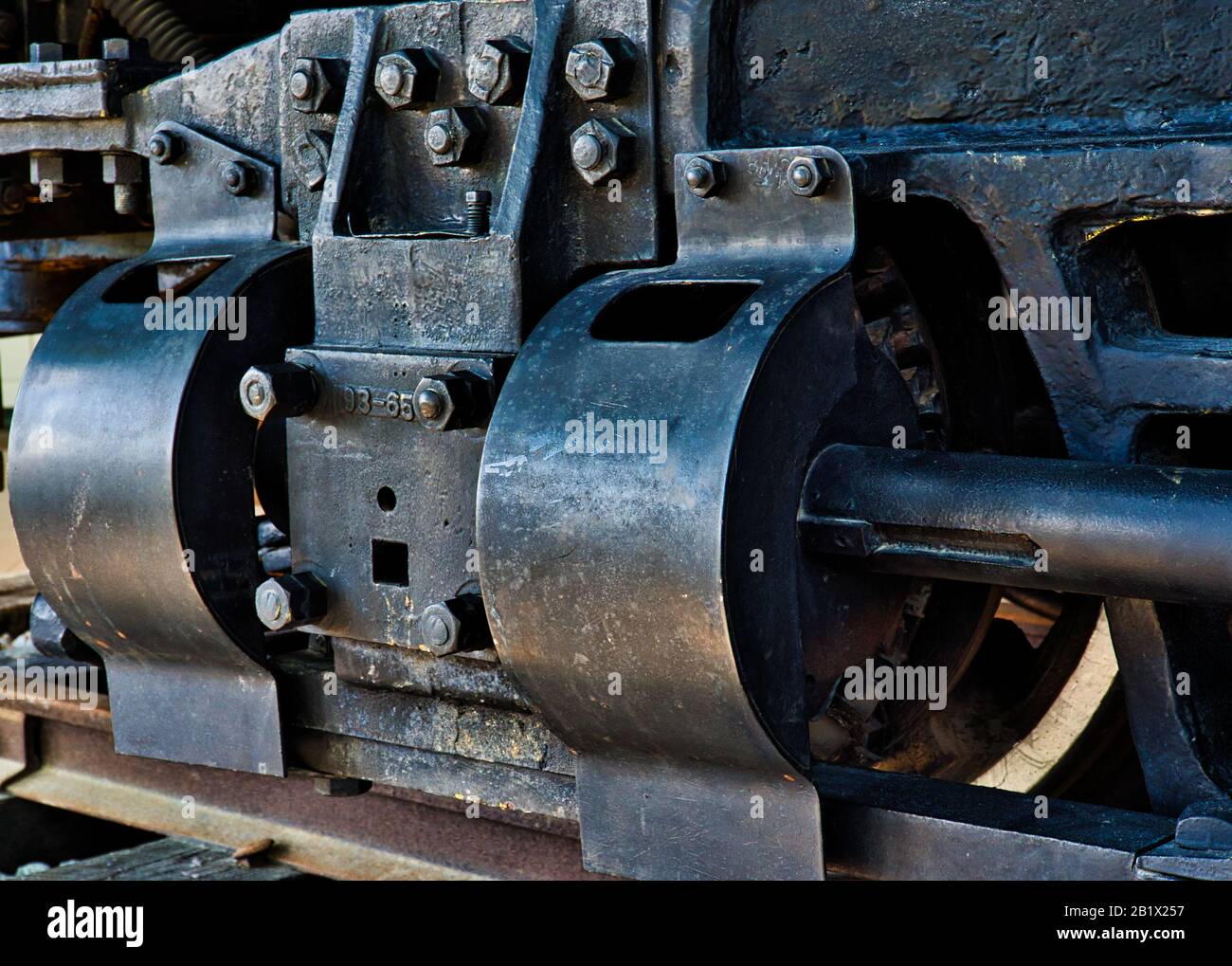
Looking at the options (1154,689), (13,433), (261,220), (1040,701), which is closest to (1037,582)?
(1154,689)

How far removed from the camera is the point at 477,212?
93.3 inches

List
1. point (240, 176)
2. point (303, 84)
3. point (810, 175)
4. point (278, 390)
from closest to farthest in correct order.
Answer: point (810, 175) → point (278, 390) → point (303, 84) → point (240, 176)

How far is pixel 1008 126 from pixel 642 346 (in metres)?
0.56

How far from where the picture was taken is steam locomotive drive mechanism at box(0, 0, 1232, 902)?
198cm

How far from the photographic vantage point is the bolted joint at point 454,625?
228cm

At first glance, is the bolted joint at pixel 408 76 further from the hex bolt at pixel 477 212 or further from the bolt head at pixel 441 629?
the bolt head at pixel 441 629

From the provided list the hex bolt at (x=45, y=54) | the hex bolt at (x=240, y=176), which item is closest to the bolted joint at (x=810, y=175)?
the hex bolt at (x=240, y=176)

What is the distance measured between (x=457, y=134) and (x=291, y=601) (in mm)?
714

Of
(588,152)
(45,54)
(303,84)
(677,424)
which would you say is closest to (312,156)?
(303,84)

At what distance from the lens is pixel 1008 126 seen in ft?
7.05

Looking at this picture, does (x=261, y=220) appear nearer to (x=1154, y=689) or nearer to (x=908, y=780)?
(x=908, y=780)

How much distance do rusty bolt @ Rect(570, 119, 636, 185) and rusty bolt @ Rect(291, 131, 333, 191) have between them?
1.68 feet

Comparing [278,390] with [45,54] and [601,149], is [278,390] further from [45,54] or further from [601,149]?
[45,54]

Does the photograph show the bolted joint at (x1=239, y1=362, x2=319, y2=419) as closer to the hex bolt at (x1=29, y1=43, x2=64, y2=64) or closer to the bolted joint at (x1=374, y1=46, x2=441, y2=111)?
the bolted joint at (x1=374, y1=46, x2=441, y2=111)
